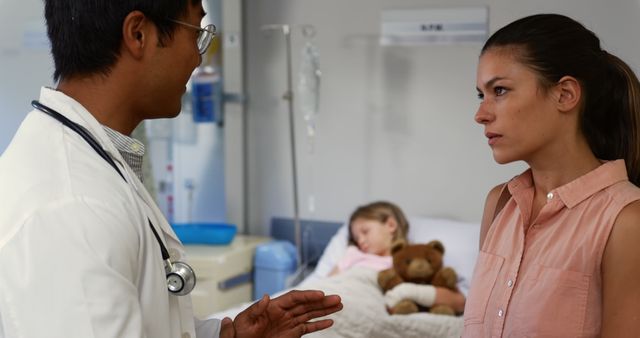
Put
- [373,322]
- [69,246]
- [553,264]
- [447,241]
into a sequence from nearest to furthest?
[69,246], [553,264], [373,322], [447,241]

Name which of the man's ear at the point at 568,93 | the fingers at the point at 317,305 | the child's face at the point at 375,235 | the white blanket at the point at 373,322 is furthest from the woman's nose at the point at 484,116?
the child's face at the point at 375,235

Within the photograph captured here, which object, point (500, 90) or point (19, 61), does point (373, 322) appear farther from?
point (19, 61)

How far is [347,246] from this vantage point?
3451mm

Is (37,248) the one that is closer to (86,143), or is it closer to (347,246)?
(86,143)

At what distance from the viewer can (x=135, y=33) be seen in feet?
3.92

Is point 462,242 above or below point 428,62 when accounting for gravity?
below

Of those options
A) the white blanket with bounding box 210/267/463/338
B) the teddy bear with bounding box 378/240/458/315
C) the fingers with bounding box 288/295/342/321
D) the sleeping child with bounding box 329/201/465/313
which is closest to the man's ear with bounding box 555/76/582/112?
the fingers with bounding box 288/295/342/321

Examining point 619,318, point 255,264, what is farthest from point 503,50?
point 255,264

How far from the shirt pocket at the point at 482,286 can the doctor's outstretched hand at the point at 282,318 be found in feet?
0.93

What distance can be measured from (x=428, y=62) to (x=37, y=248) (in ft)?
9.39

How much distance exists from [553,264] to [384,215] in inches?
77.5

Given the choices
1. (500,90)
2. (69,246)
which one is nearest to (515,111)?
(500,90)

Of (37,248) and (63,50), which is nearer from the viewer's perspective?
(37,248)

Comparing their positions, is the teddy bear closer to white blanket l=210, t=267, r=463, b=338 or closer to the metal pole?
white blanket l=210, t=267, r=463, b=338
